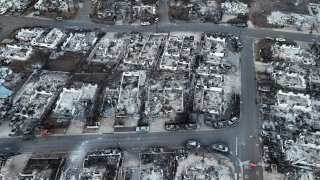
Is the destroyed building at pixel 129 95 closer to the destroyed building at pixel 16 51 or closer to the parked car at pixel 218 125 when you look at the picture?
the parked car at pixel 218 125

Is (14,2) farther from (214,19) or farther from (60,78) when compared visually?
(214,19)

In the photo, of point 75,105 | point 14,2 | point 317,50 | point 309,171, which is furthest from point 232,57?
point 14,2

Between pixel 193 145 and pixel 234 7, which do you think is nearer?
pixel 193 145

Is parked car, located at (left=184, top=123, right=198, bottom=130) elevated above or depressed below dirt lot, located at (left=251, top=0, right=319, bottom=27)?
below

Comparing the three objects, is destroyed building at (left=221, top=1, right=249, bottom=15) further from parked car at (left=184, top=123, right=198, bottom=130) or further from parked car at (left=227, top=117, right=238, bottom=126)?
parked car at (left=184, top=123, right=198, bottom=130)

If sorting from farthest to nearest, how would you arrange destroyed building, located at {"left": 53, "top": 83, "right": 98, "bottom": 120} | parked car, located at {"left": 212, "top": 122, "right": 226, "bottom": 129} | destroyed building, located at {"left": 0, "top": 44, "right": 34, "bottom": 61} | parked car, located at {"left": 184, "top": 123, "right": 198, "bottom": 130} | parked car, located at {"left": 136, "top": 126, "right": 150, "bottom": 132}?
destroyed building, located at {"left": 0, "top": 44, "right": 34, "bottom": 61} → destroyed building, located at {"left": 53, "top": 83, "right": 98, "bottom": 120} → parked car, located at {"left": 212, "top": 122, "right": 226, "bottom": 129} → parked car, located at {"left": 184, "top": 123, "right": 198, "bottom": 130} → parked car, located at {"left": 136, "top": 126, "right": 150, "bottom": 132}

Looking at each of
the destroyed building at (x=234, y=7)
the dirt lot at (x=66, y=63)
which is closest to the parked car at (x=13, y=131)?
the dirt lot at (x=66, y=63)

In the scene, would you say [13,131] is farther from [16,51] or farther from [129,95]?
[16,51]

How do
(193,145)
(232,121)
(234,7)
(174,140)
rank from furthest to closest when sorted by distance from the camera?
(234,7)
(232,121)
(174,140)
(193,145)

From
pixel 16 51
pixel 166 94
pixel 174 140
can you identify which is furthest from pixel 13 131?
pixel 166 94

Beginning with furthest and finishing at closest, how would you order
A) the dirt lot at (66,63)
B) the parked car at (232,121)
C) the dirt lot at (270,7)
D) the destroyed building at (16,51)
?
the dirt lot at (270,7), the destroyed building at (16,51), the dirt lot at (66,63), the parked car at (232,121)

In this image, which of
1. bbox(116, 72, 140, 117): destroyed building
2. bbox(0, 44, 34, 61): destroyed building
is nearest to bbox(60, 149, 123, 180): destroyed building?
bbox(116, 72, 140, 117): destroyed building
